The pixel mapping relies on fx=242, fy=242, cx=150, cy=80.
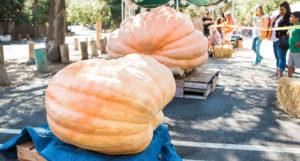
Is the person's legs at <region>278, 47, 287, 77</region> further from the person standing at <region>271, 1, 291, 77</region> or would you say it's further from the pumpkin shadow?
the pumpkin shadow

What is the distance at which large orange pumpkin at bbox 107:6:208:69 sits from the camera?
4.17 meters

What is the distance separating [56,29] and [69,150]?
7401 millimetres

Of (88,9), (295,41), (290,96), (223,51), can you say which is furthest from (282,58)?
(88,9)

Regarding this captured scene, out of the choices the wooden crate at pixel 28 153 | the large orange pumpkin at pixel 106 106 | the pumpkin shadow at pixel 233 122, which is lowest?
the pumpkin shadow at pixel 233 122

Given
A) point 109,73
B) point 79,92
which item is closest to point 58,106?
point 79,92

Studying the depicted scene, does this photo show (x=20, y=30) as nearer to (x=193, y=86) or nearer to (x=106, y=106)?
(x=193, y=86)

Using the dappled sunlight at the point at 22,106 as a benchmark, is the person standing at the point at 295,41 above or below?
above

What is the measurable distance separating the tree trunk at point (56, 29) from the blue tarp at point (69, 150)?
6.62m

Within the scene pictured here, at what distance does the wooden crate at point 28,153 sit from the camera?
2.24 meters

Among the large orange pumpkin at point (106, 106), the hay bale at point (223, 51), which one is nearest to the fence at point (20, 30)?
the hay bale at point (223, 51)

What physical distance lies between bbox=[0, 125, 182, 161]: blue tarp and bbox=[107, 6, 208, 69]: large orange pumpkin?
1837 mm

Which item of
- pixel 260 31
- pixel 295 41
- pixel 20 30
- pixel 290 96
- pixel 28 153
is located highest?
pixel 20 30

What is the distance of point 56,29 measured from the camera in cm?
865

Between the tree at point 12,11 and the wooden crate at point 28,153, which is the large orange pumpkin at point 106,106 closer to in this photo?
the wooden crate at point 28,153
